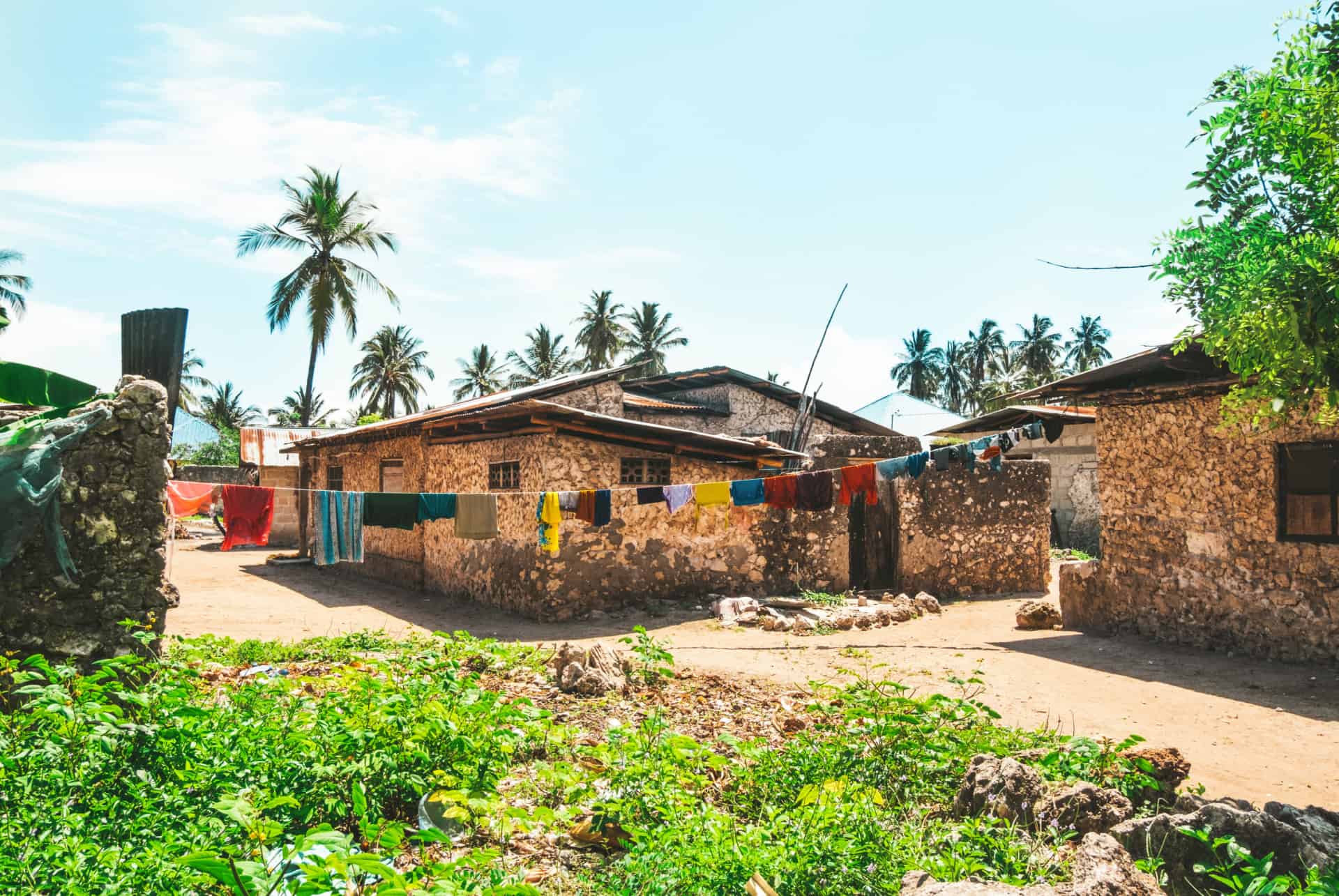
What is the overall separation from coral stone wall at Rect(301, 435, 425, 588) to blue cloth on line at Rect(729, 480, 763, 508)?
6075mm

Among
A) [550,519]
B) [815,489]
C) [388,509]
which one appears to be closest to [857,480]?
[815,489]

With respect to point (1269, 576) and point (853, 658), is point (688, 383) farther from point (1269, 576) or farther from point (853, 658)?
point (1269, 576)

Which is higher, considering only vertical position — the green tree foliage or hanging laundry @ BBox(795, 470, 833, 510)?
the green tree foliage

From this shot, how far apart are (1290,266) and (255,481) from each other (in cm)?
2784

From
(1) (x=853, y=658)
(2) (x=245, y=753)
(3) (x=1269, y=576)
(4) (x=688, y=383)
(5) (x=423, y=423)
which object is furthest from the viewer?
(4) (x=688, y=383)

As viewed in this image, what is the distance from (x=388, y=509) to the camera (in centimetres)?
1042

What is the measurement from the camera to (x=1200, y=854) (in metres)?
3.64

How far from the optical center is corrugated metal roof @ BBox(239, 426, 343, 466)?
24.7 meters

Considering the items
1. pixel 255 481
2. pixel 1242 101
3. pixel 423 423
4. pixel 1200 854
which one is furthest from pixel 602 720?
pixel 255 481

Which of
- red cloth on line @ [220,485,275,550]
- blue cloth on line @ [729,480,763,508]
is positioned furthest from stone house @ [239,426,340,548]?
blue cloth on line @ [729,480,763,508]

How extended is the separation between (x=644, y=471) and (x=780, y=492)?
2.30 m

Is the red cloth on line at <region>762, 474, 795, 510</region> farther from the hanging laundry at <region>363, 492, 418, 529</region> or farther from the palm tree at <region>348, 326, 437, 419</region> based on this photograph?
the palm tree at <region>348, 326, 437, 419</region>

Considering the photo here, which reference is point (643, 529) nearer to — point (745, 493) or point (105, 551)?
point (745, 493)

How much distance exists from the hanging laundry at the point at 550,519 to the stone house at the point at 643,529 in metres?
0.68
